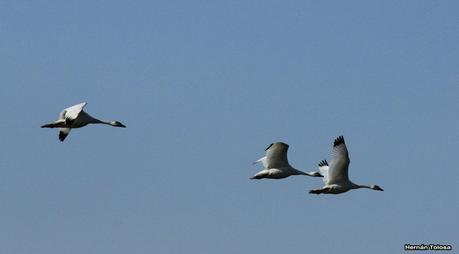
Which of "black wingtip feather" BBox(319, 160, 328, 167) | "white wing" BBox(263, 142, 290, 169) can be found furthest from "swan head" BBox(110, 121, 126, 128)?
"black wingtip feather" BBox(319, 160, 328, 167)

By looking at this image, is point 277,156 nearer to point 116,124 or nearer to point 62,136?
point 116,124

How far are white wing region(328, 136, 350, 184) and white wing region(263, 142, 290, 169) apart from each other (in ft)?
10.0

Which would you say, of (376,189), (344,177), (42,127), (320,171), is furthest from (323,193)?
(42,127)

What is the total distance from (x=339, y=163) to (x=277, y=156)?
13.2ft

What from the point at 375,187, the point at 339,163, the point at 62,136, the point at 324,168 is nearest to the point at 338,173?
the point at 339,163

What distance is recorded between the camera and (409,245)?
46688 mm

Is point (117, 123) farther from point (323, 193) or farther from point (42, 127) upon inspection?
point (323, 193)

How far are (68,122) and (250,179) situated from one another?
32.3 feet

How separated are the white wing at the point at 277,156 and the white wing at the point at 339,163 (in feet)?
10.0

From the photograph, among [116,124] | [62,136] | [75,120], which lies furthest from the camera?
[62,136]

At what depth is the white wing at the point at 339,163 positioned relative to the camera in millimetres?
53375

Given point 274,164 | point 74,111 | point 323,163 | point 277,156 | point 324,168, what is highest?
point 323,163

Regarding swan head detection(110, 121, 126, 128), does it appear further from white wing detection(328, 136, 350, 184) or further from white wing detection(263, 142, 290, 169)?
white wing detection(328, 136, 350, 184)

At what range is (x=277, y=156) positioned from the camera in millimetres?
56500
